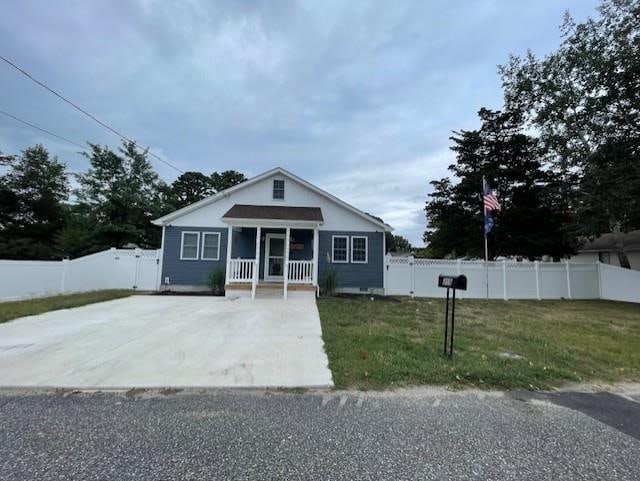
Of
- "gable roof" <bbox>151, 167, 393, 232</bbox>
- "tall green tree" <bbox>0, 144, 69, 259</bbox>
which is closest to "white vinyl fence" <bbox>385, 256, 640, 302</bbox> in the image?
"gable roof" <bbox>151, 167, 393, 232</bbox>

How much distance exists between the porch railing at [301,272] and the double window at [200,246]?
367 cm

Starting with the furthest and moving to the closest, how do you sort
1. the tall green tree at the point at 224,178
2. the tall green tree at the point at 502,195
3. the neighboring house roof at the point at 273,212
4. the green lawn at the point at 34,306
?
the tall green tree at the point at 224,178 < the tall green tree at the point at 502,195 < the neighboring house roof at the point at 273,212 < the green lawn at the point at 34,306

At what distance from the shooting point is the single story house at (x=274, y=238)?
44.7ft

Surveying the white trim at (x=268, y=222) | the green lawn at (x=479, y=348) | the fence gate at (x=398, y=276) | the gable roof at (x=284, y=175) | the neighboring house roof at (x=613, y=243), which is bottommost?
the green lawn at (x=479, y=348)

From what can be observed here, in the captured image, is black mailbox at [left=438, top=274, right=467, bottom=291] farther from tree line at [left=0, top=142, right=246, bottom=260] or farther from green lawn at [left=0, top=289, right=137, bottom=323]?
tree line at [left=0, top=142, right=246, bottom=260]

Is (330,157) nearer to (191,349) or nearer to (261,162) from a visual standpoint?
(261,162)

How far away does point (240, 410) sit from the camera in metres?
3.04

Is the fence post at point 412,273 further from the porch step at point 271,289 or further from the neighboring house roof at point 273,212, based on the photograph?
the porch step at point 271,289

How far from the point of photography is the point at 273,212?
13.1 metres

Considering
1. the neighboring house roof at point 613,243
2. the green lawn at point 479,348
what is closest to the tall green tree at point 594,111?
the neighboring house roof at point 613,243

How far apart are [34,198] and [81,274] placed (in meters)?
12.5

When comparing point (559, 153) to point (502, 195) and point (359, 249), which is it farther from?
point (359, 249)

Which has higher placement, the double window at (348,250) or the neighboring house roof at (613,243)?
the neighboring house roof at (613,243)

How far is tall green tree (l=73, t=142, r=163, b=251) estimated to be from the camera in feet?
67.8
